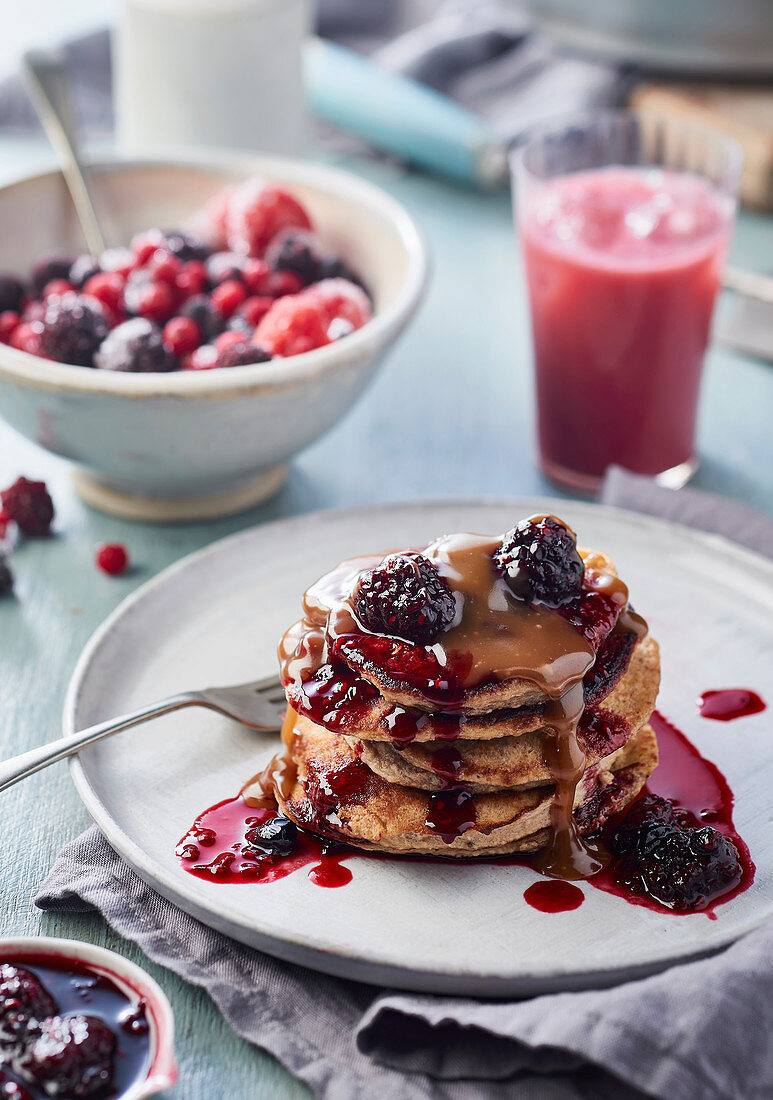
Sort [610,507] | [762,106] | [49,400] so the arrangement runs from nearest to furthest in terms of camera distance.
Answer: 1. [49,400]
2. [610,507]
3. [762,106]

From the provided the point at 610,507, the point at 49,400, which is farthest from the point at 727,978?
the point at 49,400

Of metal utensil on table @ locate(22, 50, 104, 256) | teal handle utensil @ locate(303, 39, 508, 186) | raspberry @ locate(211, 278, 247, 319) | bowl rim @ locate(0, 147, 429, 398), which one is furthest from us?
teal handle utensil @ locate(303, 39, 508, 186)

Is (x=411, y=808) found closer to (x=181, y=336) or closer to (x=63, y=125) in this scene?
(x=181, y=336)

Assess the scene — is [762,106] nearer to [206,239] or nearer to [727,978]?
[206,239]

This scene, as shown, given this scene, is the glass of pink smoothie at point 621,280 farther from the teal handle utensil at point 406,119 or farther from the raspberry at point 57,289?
the teal handle utensil at point 406,119

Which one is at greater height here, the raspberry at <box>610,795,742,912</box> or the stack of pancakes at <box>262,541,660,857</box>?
the stack of pancakes at <box>262,541,660,857</box>

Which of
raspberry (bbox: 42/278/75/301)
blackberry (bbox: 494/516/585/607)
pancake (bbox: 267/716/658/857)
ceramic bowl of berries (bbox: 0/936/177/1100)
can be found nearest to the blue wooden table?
ceramic bowl of berries (bbox: 0/936/177/1100)

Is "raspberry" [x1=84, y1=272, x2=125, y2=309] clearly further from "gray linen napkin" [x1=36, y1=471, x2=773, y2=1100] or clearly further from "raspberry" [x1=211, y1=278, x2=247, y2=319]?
"gray linen napkin" [x1=36, y1=471, x2=773, y2=1100]
